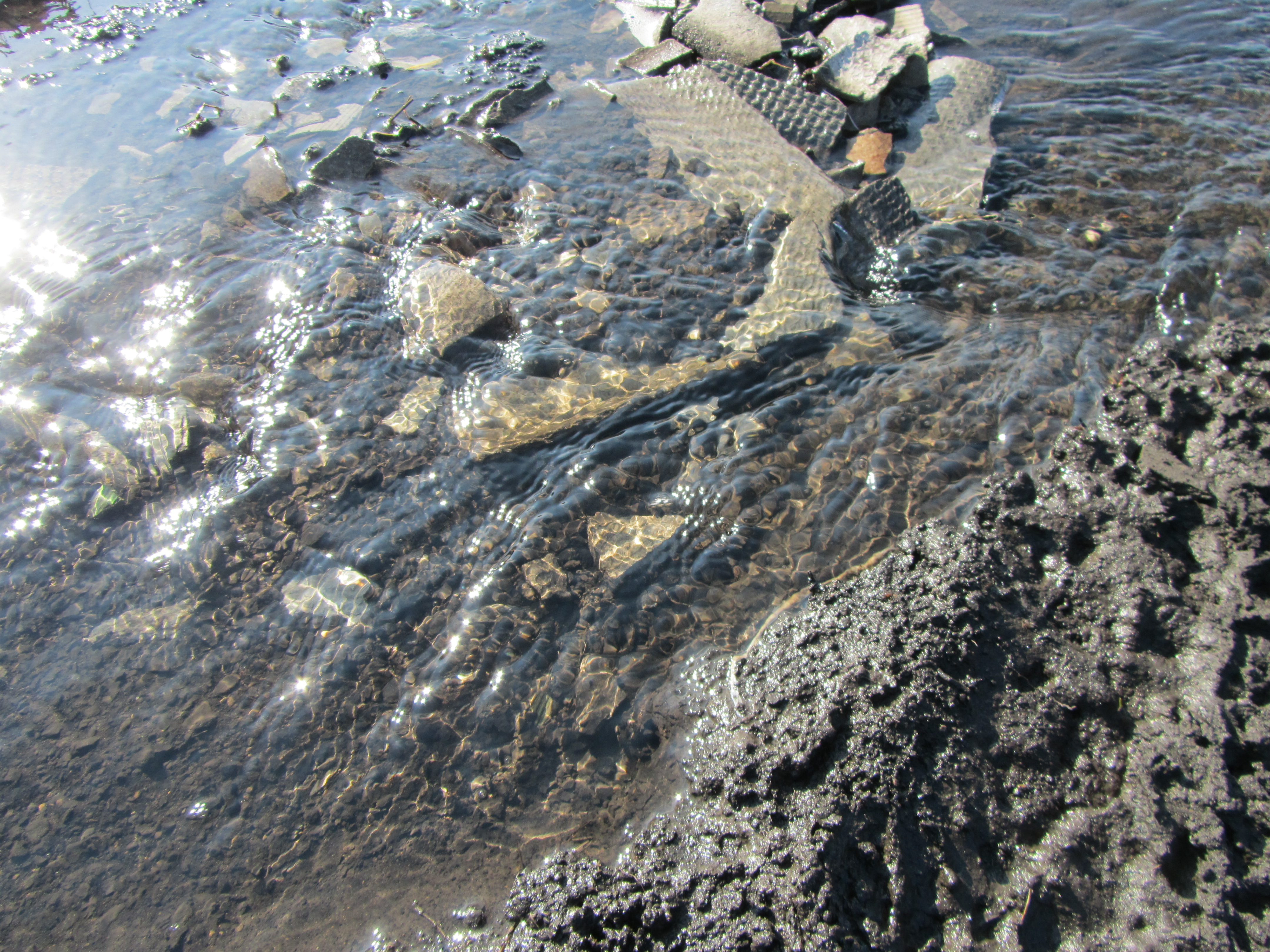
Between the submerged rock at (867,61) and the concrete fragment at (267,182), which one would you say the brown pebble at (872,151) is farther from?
the concrete fragment at (267,182)

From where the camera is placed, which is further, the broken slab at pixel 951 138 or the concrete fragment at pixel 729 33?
the concrete fragment at pixel 729 33

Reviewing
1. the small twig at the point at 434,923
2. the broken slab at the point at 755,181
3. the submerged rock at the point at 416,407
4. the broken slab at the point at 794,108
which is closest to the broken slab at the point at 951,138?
the broken slab at the point at 794,108

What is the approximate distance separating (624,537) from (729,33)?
445 centimetres

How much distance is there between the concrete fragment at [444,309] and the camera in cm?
328

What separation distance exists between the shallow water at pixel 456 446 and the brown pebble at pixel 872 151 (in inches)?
27.6

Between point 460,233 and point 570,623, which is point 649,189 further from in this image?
point 570,623

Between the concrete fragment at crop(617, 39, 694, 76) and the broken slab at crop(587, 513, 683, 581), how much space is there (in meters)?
4.02

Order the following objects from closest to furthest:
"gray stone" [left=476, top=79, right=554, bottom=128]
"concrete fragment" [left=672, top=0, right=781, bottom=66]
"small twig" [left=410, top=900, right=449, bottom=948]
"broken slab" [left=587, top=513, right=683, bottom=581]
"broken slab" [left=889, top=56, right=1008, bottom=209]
Result: "small twig" [left=410, top=900, right=449, bottom=948]
"broken slab" [left=587, top=513, right=683, bottom=581]
"broken slab" [left=889, top=56, right=1008, bottom=209]
"gray stone" [left=476, top=79, right=554, bottom=128]
"concrete fragment" [left=672, top=0, right=781, bottom=66]

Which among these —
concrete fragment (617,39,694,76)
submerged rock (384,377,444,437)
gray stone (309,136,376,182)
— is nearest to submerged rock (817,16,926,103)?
concrete fragment (617,39,694,76)

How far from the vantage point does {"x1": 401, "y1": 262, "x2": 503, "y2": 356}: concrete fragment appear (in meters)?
3.28

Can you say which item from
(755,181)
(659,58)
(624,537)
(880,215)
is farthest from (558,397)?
(659,58)

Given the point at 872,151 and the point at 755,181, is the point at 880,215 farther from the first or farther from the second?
the point at 872,151

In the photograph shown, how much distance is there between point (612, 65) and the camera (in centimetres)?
539

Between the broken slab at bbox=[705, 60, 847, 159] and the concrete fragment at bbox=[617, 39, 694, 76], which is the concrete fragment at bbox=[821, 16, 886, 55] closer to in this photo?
the broken slab at bbox=[705, 60, 847, 159]
